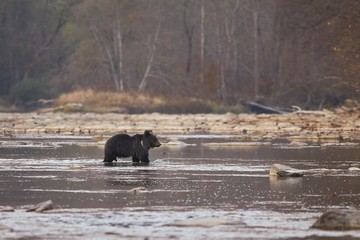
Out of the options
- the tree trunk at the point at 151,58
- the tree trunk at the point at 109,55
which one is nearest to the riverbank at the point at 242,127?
the tree trunk at the point at 151,58

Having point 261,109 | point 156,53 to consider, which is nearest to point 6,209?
point 261,109

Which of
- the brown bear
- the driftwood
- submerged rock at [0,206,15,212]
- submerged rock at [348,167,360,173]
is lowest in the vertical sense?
submerged rock at [0,206,15,212]

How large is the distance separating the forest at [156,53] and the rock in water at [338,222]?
48.8 metres

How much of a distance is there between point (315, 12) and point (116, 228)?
80.6 ft

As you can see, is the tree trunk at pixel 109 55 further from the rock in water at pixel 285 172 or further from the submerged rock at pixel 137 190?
the submerged rock at pixel 137 190

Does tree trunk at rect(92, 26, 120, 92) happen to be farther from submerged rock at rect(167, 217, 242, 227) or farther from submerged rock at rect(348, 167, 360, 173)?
submerged rock at rect(167, 217, 242, 227)

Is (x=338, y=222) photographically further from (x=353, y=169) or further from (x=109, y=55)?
(x=109, y=55)

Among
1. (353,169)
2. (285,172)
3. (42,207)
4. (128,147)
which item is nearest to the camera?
(42,207)

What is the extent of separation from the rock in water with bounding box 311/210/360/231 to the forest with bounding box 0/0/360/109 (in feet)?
160

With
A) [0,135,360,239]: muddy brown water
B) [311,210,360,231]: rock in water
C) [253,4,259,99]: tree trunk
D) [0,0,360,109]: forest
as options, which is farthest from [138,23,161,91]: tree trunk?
[311,210,360,231]: rock in water

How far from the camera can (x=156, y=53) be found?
74250 mm

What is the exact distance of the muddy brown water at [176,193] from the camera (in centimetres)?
1229

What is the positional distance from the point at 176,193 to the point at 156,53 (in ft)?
191

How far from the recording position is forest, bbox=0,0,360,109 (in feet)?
224
